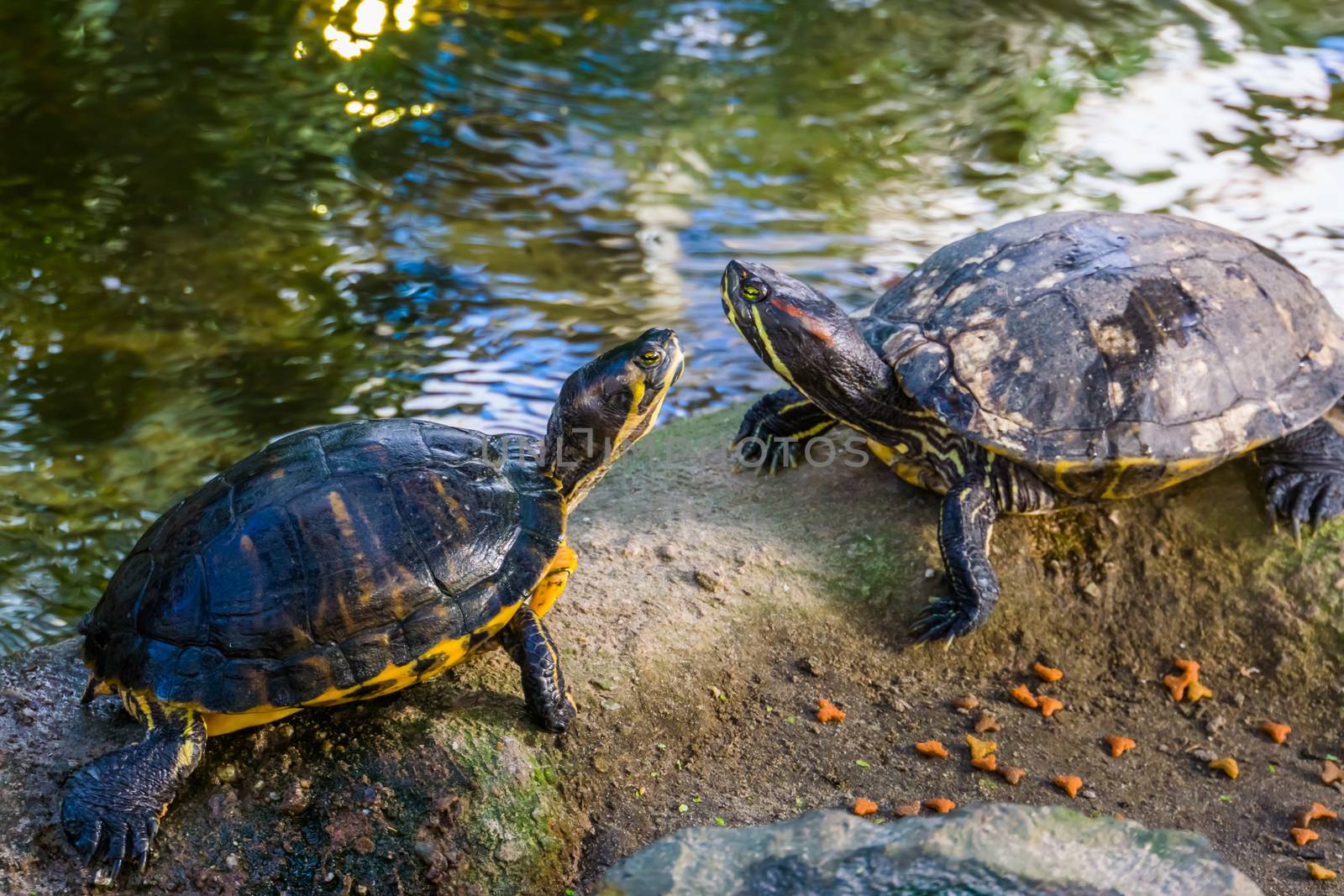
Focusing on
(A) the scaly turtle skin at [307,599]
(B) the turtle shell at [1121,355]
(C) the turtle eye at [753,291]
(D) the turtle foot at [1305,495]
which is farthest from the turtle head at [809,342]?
(D) the turtle foot at [1305,495]

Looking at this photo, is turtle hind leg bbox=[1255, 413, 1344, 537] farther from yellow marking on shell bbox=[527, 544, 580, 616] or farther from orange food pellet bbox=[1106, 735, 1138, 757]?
yellow marking on shell bbox=[527, 544, 580, 616]

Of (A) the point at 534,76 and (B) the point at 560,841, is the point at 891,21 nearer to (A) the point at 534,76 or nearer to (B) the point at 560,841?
(A) the point at 534,76

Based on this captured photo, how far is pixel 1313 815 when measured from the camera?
13.5 ft

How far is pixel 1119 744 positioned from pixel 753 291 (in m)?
Answer: 2.46

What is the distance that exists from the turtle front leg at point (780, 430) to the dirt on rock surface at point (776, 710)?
0.35 feet

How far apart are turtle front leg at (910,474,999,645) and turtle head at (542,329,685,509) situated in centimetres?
138

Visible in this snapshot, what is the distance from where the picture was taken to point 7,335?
7.77 metres

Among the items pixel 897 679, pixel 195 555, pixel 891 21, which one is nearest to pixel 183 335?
pixel 195 555

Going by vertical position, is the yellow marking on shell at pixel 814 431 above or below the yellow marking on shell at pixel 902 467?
below

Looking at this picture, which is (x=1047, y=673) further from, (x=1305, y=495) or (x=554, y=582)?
(x=554, y=582)

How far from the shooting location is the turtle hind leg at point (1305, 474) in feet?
16.3

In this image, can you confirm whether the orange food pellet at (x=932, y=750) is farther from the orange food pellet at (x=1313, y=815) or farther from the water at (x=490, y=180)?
the water at (x=490, y=180)

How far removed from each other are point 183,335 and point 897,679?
5.78 meters

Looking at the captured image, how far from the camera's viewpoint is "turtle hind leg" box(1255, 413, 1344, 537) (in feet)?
16.3
